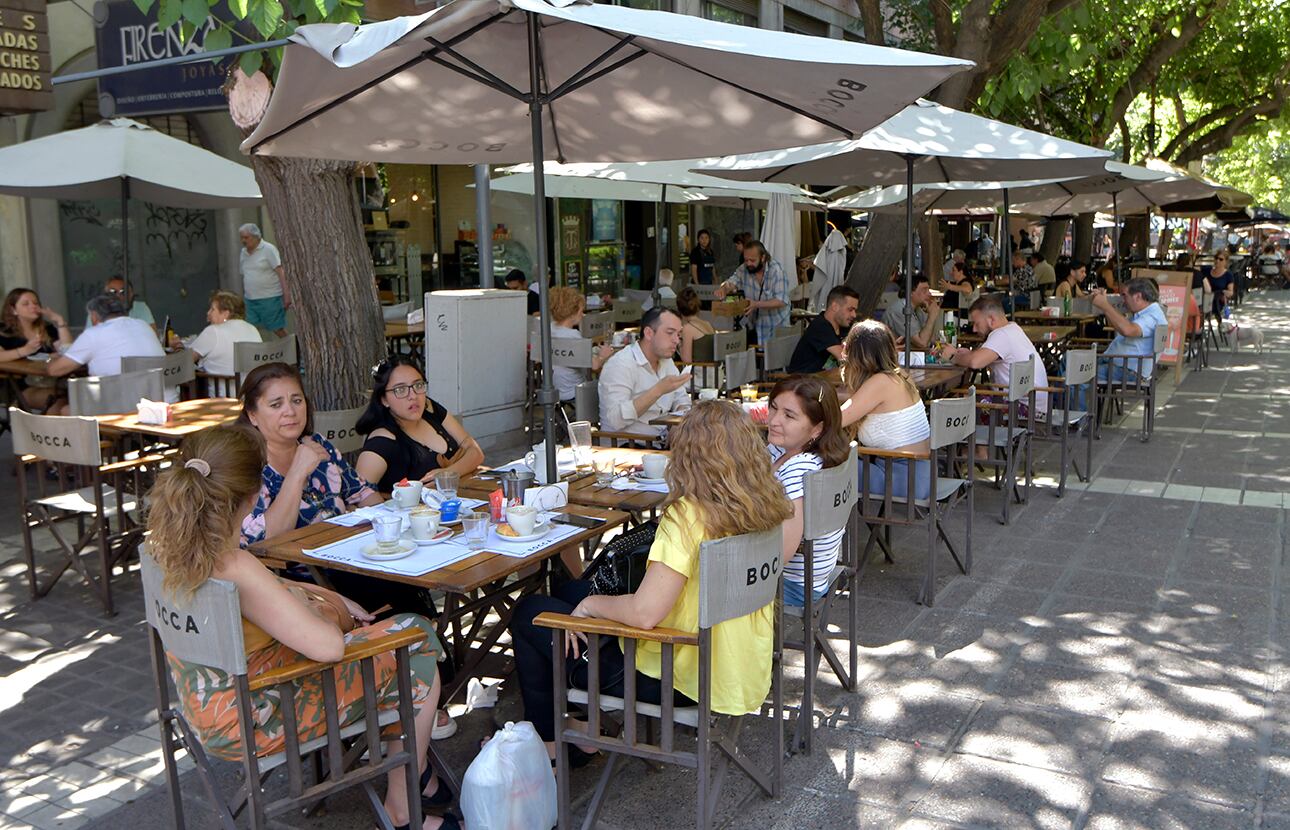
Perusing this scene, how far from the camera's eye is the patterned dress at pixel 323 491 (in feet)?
13.9

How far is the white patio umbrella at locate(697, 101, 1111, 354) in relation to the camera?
23.2 ft

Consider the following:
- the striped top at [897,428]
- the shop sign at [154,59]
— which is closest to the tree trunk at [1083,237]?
the striped top at [897,428]

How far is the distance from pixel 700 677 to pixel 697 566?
0.32m

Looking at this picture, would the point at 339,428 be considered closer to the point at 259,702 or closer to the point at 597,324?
the point at 259,702

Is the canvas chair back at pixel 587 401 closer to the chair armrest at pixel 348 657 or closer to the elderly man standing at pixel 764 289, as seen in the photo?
the chair armrest at pixel 348 657

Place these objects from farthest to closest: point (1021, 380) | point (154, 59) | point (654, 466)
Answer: point (154, 59) → point (1021, 380) → point (654, 466)

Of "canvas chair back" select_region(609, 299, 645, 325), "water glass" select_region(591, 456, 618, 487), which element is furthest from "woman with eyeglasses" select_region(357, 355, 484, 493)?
"canvas chair back" select_region(609, 299, 645, 325)

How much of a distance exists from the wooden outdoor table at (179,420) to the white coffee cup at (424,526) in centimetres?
230

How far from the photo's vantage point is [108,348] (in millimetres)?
7434

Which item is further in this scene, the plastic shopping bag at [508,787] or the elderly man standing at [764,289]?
the elderly man standing at [764,289]

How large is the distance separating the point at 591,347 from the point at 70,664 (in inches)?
170

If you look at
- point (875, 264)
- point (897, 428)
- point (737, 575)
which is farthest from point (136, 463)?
point (875, 264)

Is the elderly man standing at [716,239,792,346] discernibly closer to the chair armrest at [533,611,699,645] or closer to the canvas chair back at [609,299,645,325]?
the canvas chair back at [609,299,645,325]

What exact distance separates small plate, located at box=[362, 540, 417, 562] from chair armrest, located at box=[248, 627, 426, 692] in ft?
1.45
